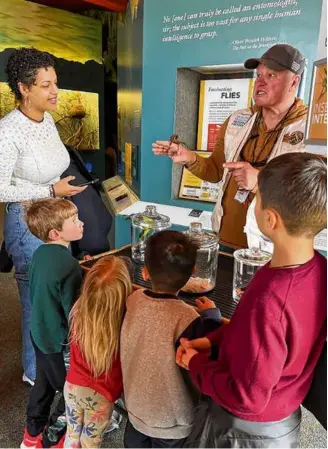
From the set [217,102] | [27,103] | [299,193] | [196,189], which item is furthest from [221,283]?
[217,102]

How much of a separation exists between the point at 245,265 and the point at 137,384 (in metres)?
0.53

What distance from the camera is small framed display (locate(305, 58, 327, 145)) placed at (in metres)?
0.92

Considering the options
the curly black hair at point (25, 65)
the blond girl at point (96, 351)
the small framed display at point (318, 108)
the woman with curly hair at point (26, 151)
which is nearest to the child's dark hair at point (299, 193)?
the small framed display at point (318, 108)

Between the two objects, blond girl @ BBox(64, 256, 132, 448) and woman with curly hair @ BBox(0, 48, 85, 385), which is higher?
woman with curly hair @ BBox(0, 48, 85, 385)

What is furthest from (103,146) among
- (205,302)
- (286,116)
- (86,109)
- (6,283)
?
(205,302)

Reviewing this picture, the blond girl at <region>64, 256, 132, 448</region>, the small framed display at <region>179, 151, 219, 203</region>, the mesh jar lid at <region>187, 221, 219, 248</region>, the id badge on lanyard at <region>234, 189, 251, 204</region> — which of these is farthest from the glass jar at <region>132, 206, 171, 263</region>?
the small framed display at <region>179, 151, 219, 203</region>

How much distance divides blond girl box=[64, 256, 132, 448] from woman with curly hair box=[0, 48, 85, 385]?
0.70m

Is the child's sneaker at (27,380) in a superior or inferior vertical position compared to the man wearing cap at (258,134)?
inferior

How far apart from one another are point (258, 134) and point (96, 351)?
1.11 meters

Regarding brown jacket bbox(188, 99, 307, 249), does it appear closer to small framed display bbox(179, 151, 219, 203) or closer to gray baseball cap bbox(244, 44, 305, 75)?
gray baseball cap bbox(244, 44, 305, 75)

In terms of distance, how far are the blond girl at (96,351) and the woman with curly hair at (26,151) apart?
0.70 m

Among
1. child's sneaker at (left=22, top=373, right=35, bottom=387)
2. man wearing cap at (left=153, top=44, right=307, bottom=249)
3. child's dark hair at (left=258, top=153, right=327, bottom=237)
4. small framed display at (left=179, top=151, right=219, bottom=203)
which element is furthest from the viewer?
small framed display at (left=179, top=151, right=219, bottom=203)

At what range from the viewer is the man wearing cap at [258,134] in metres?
1.53

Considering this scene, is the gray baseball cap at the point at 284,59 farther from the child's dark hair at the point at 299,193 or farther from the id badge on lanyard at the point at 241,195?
the child's dark hair at the point at 299,193
